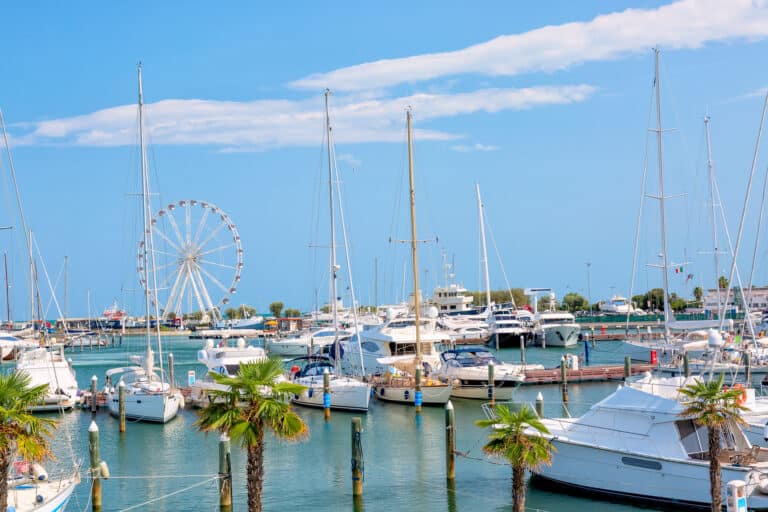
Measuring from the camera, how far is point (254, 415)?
19312 millimetres

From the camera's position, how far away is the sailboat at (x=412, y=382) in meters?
46.1

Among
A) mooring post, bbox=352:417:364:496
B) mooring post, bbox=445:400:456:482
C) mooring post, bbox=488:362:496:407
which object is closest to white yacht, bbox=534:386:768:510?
mooring post, bbox=445:400:456:482

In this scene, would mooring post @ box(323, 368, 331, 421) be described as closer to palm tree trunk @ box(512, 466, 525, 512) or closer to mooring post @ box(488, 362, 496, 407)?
mooring post @ box(488, 362, 496, 407)

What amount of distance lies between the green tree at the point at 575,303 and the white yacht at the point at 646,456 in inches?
6335

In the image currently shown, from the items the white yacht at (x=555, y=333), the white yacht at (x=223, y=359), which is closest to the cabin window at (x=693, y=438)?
the white yacht at (x=223, y=359)

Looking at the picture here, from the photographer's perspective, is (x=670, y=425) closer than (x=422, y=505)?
Yes

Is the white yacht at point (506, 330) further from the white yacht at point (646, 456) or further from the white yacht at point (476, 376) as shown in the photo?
the white yacht at point (646, 456)

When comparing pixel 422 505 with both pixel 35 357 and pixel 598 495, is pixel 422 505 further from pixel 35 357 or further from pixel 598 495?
pixel 35 357

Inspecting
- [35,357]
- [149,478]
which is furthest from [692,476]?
[35,357]

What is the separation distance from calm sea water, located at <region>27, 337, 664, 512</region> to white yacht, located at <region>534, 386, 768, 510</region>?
778 mm

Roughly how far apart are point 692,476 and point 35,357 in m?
37.8

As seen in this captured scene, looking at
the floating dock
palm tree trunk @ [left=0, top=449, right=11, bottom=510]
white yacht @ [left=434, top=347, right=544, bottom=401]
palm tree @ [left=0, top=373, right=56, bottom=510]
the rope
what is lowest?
the rope

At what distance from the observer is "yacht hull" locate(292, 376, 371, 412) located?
4497 cm

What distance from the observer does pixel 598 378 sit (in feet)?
187
